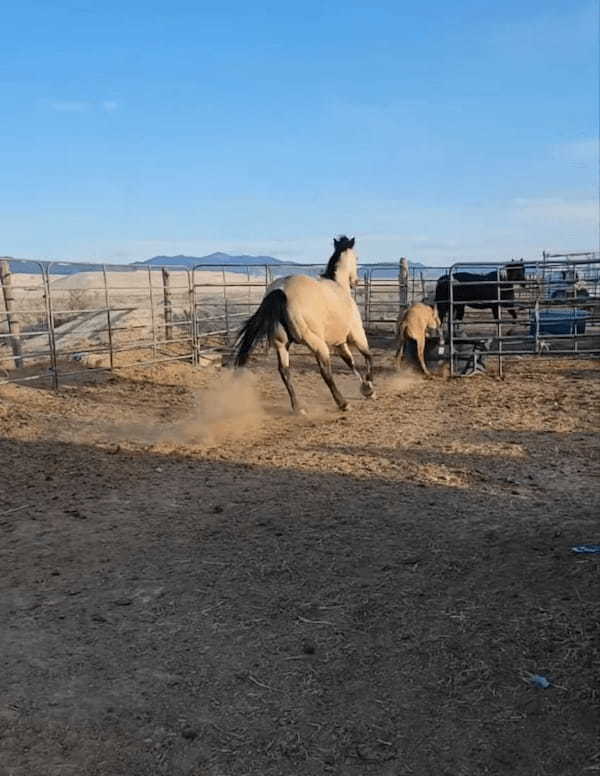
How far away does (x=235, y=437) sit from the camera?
694 centimetres

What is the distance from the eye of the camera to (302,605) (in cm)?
327

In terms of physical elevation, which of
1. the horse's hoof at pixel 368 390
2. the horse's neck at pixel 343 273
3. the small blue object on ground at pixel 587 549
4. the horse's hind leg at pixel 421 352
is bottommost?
the small blue object on ground at pixel 587 549

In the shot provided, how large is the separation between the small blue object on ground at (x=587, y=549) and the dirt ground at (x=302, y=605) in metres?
0.09

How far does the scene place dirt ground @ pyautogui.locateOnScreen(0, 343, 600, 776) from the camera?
90.7 inches

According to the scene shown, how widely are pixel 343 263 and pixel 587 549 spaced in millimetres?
6268

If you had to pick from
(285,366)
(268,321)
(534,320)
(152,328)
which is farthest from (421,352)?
(152,328)

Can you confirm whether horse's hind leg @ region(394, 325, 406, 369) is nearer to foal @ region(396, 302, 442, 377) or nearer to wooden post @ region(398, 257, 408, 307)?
foal @ region(396, 302, 442, 377)

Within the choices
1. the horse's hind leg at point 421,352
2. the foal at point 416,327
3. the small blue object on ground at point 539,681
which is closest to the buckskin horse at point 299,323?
the foal at point 416,327

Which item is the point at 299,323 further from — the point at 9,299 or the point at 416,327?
the point at 9,299

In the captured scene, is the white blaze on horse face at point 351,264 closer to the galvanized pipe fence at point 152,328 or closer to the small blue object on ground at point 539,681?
the galvanized pipe fence at point 152,328

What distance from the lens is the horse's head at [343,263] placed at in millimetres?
9180

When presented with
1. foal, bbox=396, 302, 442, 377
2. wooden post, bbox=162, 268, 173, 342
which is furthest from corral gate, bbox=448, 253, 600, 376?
wooden post, bbox=162, 268, 173, 342

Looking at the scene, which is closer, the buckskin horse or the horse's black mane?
the buckskin horse

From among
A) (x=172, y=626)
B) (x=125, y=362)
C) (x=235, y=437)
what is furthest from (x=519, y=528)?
(x=125, y=362)
